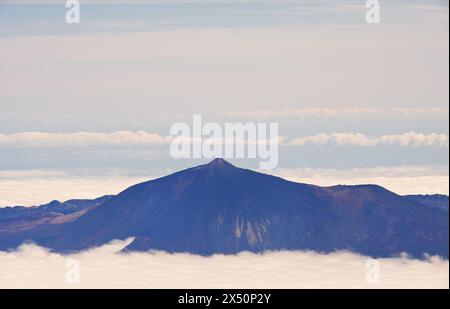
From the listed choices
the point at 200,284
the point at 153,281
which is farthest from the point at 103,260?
the point at 200,284

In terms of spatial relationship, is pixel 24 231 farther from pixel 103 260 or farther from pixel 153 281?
pixel 153 281

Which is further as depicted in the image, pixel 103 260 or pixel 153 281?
pixel 103 260

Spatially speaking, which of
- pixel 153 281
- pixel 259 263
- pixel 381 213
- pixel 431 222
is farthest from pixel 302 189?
pixel 153 281

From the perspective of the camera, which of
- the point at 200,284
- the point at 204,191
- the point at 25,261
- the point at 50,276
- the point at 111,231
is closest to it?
the point at 200,284

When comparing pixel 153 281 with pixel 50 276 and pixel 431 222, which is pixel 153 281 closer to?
pixel 50 276

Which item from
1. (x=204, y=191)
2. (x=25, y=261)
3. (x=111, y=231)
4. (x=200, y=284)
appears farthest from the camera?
(x=204, y=191)

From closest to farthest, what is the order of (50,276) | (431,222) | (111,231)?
(50,276)
(431,222)
(111,231)
